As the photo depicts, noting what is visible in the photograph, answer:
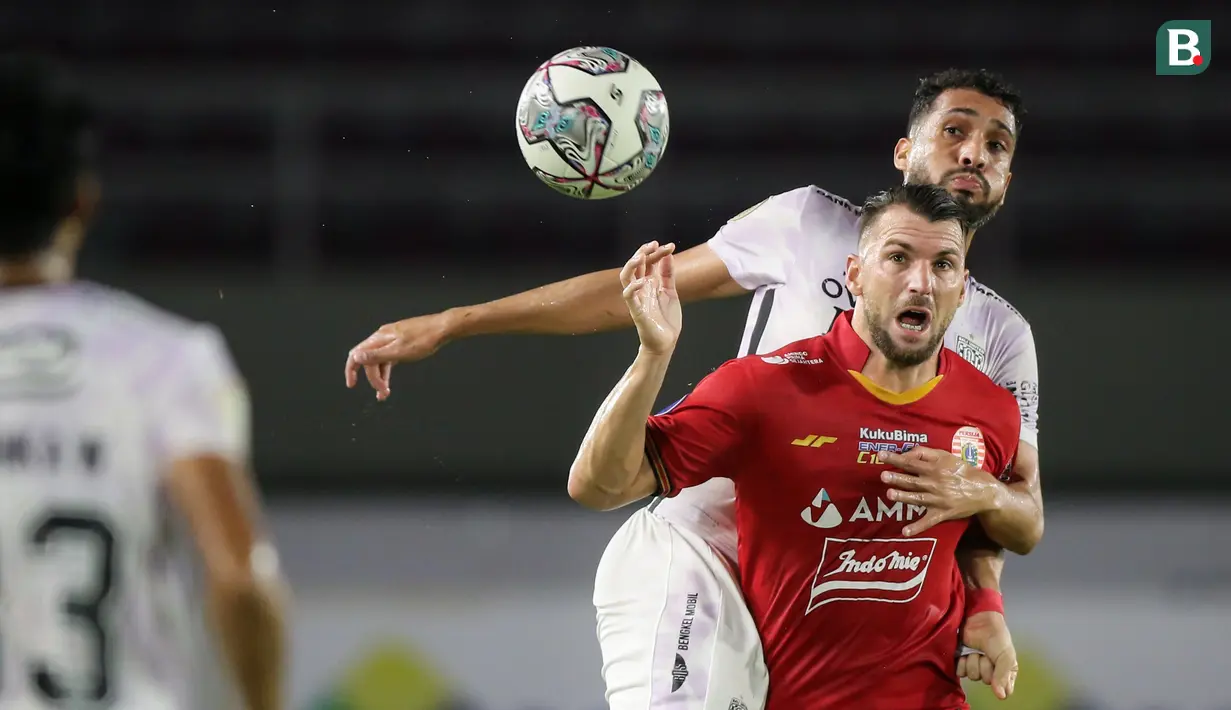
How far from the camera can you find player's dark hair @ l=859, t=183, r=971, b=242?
12.9 ft

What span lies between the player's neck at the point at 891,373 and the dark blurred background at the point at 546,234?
12.8ft

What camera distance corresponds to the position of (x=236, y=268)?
10.5 metres

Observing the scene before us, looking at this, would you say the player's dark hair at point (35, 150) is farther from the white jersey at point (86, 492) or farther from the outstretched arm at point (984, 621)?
the outstretched arm at point (984, 621)

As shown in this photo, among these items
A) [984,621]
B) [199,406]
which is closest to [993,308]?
[984,621]

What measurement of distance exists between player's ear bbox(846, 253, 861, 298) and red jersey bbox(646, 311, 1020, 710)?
13cm

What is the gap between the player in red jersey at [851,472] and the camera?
12.6ft

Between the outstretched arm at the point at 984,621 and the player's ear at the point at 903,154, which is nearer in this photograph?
the outstretched arm at the point at 984,621

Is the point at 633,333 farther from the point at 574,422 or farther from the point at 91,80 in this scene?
the point at 91,80

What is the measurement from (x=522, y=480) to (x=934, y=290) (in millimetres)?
5139

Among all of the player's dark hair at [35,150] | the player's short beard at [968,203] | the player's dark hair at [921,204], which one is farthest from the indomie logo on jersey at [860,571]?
the player's dark hair at [35,150]

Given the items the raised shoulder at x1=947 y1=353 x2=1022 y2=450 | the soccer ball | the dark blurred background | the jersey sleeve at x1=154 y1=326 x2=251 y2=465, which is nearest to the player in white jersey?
the raised shoulder at x1=947 y1=353 x2=1022 y2=450

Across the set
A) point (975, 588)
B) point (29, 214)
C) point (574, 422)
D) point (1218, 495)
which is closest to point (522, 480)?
point (574, 422)

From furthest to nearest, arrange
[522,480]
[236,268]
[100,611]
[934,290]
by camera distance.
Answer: [236,268], [522,480], [934,290], [100,611]

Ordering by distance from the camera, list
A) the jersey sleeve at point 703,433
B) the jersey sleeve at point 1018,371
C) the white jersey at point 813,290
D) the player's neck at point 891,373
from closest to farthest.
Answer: the jersey sleeve at point 703,433
the player's neck at point 891,373
the white jersey at point 813,290
the jersey sleeve at point 1018,371
